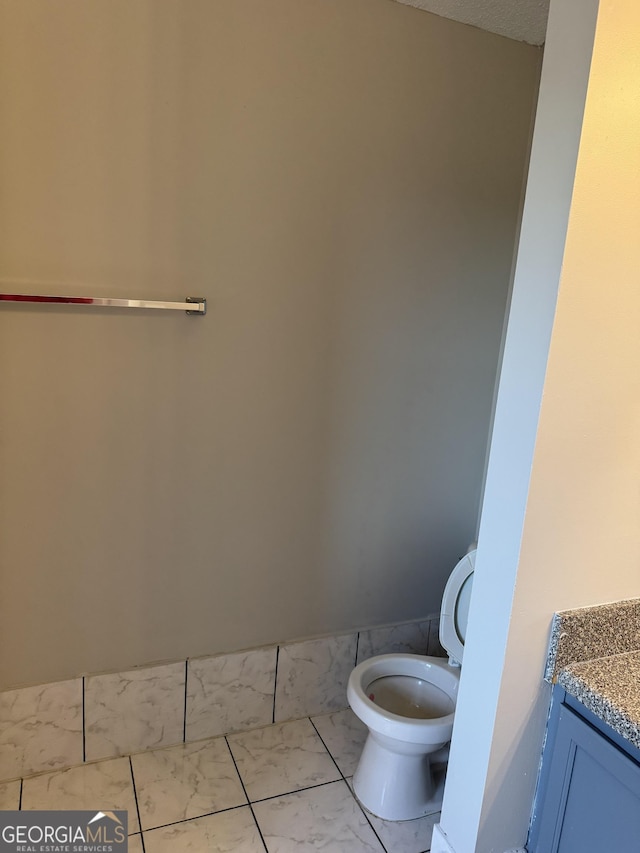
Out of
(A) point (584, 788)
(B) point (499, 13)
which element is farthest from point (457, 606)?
(B) point (499, 13)

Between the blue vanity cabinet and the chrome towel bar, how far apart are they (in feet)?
4.34

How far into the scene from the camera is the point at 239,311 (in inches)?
75.4

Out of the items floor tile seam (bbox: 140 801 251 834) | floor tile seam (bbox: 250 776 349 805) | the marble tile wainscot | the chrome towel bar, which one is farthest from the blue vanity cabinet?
the chrome towel bar

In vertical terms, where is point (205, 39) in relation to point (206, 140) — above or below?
above

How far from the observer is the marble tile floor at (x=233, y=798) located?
1771mm

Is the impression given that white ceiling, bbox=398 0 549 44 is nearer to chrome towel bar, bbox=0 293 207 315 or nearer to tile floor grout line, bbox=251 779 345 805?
chrome towel bar, bbox=0 293 207 315

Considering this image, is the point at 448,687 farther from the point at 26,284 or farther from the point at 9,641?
the point at 26,284

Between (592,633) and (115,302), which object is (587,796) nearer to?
(592,633)

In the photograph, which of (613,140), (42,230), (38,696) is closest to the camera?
(613,140)

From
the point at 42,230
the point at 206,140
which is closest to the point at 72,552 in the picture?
the point at 42,230

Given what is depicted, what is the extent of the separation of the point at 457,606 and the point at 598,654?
0.63 metres

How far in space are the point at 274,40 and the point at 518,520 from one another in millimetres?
1459

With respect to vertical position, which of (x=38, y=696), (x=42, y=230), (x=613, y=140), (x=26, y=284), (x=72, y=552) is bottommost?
(x=38, y=696)

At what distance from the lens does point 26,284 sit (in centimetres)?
167
